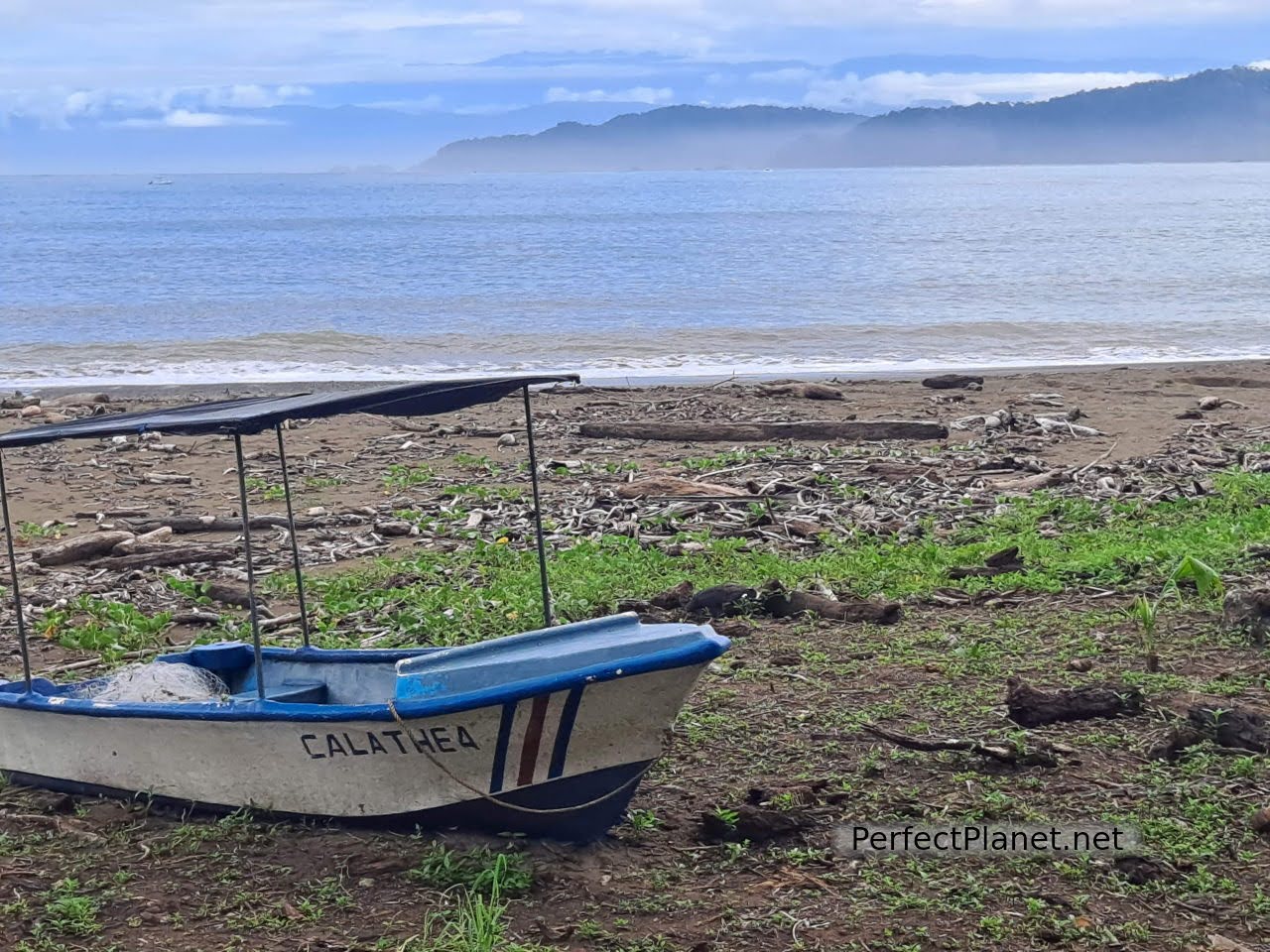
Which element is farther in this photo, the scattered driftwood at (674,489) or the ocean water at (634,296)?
the ocean water at (634,296)

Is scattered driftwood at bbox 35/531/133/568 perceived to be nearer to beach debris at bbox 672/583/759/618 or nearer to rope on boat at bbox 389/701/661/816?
beach debris at bbox 672/583/759/618

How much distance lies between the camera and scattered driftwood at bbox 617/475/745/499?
1145 cm

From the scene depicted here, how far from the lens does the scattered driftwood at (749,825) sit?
5.23 metres

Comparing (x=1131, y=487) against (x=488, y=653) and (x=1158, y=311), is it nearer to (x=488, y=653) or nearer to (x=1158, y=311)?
(x=488, y=653)

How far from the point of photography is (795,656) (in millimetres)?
7457

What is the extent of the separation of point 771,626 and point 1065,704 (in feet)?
7.21

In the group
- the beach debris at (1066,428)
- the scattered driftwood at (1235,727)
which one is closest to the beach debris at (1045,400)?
the beach debris at (1066,428)

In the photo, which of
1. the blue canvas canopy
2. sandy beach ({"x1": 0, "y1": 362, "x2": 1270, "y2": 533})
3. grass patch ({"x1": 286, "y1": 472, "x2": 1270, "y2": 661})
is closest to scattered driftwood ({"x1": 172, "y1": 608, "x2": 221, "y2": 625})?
grass patch ({"x1": 286, "y1": 472, "x2": 1270, "y2": 661})

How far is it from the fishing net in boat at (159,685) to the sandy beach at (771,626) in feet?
1.63

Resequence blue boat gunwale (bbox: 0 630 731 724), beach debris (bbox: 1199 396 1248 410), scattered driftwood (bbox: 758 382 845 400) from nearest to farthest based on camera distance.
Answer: blue boat gunwale (bbox: 0 630 731 724) → beach debris (bbox: 1199 396 1248 410) → scattered driftwood (bbox: 758 382 845 400)

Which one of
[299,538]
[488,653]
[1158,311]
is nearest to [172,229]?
[1158,311]

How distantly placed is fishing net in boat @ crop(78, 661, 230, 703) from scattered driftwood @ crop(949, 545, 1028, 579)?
4.58 metres

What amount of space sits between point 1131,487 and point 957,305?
991 inches

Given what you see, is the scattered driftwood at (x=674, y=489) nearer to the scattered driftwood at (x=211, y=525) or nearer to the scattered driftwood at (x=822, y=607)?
the scattered driftwood at (x=211, y=525)
